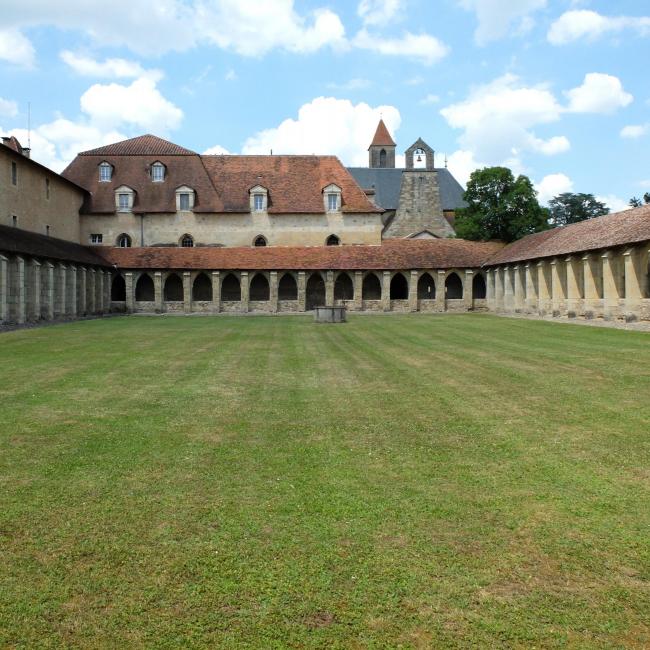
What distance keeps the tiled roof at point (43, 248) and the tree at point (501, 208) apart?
29.1 m

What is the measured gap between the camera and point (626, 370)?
39.3 ft

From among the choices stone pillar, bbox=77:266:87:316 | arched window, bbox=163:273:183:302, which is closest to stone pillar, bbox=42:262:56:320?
stone pillar, bbox=77:266:87:316

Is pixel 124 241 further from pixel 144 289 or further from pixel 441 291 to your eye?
pixel 441 291

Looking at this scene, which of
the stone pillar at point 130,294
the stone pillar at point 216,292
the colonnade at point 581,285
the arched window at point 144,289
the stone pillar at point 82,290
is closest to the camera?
the colonnade at point 581,285

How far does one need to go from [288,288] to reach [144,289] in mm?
10287

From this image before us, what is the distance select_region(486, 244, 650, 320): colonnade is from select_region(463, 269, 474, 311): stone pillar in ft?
7.54

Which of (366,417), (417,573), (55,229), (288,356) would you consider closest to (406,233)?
(55,229)

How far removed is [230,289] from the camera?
148 feet

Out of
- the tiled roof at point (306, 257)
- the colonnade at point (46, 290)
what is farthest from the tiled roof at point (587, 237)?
the colonnade at point (46, 290)

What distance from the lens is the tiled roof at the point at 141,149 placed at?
48250 millimetres

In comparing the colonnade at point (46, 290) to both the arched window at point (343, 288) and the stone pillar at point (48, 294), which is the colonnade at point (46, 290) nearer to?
the stone pillar at point (48, 294)

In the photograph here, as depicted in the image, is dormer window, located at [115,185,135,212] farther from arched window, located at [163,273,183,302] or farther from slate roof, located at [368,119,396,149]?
slate roof, located at [368,119,396,149]

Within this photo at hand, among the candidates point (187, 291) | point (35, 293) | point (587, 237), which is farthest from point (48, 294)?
point (587, 237)

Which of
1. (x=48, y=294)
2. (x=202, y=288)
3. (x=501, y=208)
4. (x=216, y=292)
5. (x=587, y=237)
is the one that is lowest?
(x=48, y=294)
